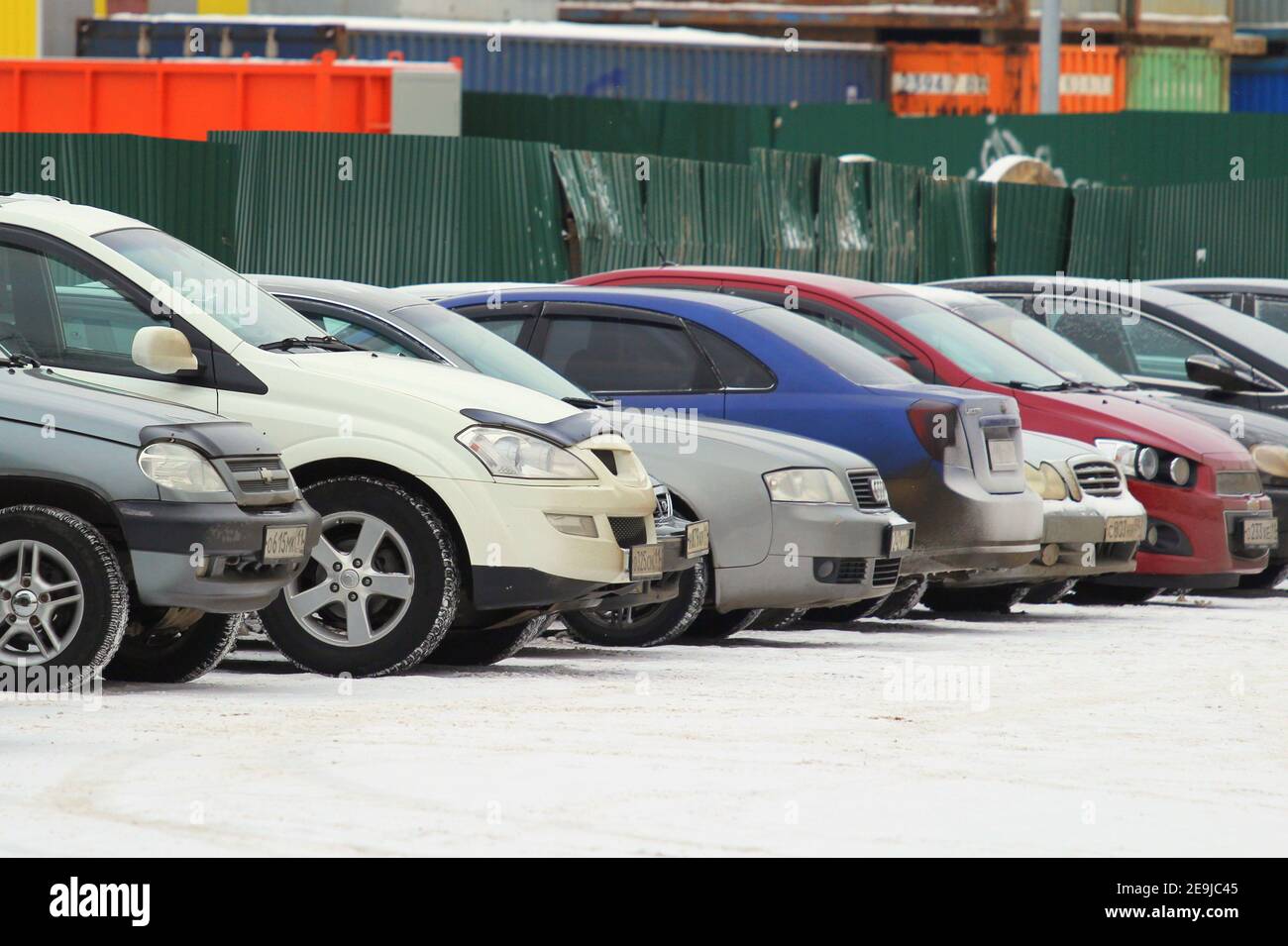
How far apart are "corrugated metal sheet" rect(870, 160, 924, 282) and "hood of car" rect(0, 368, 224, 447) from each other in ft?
51.2

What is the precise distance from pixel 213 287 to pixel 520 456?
55.4 inches

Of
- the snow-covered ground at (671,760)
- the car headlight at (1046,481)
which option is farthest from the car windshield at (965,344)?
the snow-covered ground at (671,760)

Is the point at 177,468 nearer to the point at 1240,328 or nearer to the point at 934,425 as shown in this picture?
the point at 934,425

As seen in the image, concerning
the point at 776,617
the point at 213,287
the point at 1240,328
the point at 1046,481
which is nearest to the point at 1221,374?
the point at 1240,328

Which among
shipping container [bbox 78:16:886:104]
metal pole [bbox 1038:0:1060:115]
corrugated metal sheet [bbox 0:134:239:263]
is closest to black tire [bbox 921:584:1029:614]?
corrugated metal sheet [bbox 0:134:239:263]

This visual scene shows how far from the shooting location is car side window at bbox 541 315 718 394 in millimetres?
11547

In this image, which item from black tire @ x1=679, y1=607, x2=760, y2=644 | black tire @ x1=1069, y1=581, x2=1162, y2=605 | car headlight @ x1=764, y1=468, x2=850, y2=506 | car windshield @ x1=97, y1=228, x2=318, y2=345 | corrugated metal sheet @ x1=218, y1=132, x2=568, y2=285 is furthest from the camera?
corrugated metal sheet @ x1=218, y1=132, x2=568, y2=285

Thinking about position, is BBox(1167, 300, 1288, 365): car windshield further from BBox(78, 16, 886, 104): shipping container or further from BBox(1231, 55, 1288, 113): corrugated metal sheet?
BBox(1231, 55, 1288, 113): corrugated metal sheet

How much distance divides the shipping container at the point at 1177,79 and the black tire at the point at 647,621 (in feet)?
137

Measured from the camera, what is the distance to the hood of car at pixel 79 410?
855 centimetres

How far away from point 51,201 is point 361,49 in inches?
1048

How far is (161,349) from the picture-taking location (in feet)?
29.2
